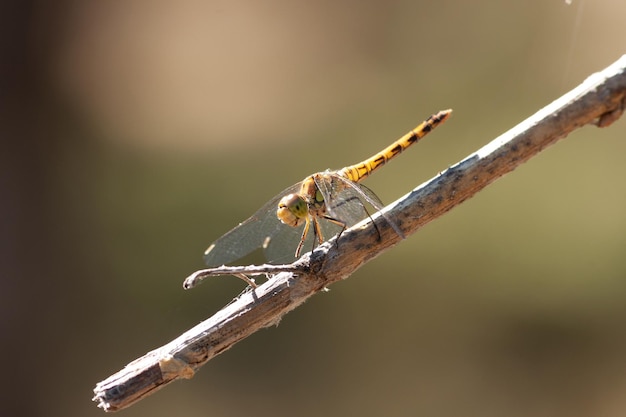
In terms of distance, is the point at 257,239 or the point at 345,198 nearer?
the point at 345,198

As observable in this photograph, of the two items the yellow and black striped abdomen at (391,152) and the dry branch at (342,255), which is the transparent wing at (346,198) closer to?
the yellow and black striped abdomen at (391,152)

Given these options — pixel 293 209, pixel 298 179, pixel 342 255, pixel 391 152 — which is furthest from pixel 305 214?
pixel 298 179

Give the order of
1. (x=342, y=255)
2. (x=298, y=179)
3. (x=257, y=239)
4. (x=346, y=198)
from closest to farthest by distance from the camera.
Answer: (x=342, y=255)
(x=346, y=198)
(x=257, y=239)
(x=298, y=179)

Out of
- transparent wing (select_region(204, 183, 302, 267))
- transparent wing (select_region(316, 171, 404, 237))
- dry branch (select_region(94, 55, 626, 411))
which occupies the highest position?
transparent wing (select_region(204, 183, 302, 267))

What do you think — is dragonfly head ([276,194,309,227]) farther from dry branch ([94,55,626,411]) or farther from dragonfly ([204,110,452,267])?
dry branch ([94,55,626,411])

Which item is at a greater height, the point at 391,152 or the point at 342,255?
the point at 391,152

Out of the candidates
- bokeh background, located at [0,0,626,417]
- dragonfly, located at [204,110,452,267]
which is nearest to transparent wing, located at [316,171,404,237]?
dragonfly, located at [204,110,452,267]

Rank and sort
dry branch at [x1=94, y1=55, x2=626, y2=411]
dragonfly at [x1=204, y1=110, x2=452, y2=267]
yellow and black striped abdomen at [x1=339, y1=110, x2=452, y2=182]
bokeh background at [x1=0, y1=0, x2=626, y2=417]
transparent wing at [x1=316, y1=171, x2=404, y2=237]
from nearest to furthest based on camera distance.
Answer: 1. dry branch at [x1=94, y1=55, x2=626, y2=411]
2. transparent wing at [x1=316, y1=171, x2=404, y2=237]
3. dragonfly at [x1=204, y1=110, x2=452, y2=267]
4. yellow and black striped abdomen at [x1=339, y1=110, x2=452, y2=182]
5. bokeh background at [x1=0, y1=0, x2=626, y2=417]

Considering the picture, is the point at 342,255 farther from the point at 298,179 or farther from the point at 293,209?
the point at 298,179
